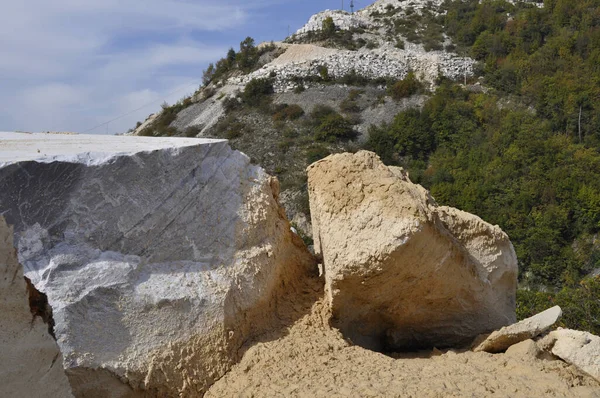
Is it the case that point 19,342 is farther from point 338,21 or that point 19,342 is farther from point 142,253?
point 338,21

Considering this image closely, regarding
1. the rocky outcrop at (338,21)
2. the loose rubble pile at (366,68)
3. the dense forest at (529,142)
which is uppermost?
the rocky outcrop at (338,21)

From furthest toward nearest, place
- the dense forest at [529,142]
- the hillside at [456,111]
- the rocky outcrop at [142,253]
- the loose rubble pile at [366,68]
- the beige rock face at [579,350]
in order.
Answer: the loose rubble pile at [366,68], the hillside at [456,111], the dense forest at [529,142], the beige rock face at [579,350], the rocky outcrop at [142,253]

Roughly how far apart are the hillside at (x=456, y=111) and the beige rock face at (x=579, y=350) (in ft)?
50.2

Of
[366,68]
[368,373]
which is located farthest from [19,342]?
[366,68]

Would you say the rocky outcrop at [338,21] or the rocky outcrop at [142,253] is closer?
the rocky outcrop at [142,253]

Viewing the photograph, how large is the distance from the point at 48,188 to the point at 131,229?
1.82 ft

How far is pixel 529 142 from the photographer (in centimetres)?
2731

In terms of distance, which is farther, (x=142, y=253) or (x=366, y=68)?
(x=366, y=68)

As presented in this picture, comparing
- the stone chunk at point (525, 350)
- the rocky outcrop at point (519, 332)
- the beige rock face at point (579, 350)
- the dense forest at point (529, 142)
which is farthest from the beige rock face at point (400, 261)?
the dense forest at point (529, 142)

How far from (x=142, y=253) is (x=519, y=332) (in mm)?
2740

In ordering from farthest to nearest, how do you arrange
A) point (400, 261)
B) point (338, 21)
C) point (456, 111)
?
point (338, 21) < point (456, 111) < point (400, 261)

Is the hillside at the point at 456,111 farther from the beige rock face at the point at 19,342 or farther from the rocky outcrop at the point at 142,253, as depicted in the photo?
the beige rock face at the point at 19,342

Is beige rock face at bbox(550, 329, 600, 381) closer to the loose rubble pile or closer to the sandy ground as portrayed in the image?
the sandy ground

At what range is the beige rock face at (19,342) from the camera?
2449mm
